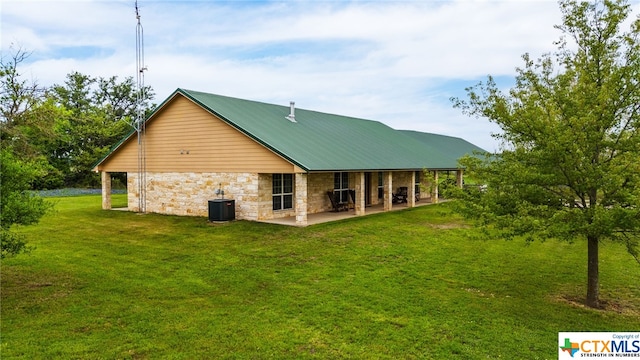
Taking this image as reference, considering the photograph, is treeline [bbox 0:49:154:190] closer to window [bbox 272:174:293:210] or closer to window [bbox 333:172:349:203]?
window [bbox 272:174:293:210]

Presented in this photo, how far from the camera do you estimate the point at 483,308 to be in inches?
313

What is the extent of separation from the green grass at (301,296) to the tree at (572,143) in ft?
3.97

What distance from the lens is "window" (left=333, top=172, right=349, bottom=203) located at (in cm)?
2172

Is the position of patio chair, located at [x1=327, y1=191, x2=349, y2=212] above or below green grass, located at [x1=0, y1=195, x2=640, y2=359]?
above

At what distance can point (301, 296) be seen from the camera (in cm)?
844

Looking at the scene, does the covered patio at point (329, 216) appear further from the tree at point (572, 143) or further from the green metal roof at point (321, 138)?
the tree at point (572, 143)

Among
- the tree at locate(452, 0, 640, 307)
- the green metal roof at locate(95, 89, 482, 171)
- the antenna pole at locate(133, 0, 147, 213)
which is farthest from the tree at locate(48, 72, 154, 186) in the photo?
the tree at locate(452, 0, 640, 307)

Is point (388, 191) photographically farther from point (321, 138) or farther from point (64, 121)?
point (64, 121)

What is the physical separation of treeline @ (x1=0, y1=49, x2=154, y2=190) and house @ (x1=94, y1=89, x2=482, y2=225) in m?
2.38

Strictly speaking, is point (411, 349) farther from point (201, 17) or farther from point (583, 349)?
point (201, 17)

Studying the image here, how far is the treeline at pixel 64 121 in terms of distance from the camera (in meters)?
13.6

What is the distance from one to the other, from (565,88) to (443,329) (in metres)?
5.17

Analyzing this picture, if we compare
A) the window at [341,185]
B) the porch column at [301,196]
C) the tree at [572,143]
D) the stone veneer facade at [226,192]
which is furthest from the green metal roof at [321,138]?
the tree at [572,143]

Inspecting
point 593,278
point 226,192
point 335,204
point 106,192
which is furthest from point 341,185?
point 593,278
